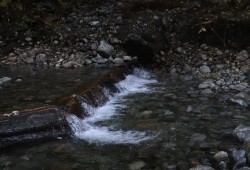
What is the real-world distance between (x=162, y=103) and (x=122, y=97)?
0.80m

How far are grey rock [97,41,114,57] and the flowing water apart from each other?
1992 mm

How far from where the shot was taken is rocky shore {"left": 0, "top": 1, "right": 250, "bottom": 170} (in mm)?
8883

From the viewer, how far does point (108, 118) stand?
5762mm

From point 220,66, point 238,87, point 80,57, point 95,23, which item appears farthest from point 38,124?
point 95,23

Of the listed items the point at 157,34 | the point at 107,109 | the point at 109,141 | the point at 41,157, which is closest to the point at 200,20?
the point at 157,34

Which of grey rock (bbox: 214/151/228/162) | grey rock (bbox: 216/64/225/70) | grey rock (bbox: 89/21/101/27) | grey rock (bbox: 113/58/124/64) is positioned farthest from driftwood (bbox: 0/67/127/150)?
grey rock (bbox: 89/21/101/27)

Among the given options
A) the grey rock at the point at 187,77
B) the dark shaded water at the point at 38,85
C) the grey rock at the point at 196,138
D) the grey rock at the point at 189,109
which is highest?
the dark shaded water at the point at 38,85

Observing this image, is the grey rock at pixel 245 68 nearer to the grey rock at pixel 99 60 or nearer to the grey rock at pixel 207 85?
the grey rock at pixel 207 85

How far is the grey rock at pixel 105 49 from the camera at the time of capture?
912 cm

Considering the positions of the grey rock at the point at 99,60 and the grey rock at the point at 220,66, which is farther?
the grey rock at the point at 99,60

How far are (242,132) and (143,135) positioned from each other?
45.9 inches

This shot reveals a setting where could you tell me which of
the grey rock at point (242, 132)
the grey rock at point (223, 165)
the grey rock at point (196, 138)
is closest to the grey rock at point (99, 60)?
the grey rock at point (196, 138)

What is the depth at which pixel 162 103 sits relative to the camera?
21.3 ft

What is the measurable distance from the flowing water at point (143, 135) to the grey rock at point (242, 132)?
11 cm
